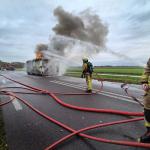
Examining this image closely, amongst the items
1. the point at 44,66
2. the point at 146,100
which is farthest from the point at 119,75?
the point at 146,100

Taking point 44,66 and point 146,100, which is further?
point 44,66

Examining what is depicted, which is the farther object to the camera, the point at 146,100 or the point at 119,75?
the point at 119,75

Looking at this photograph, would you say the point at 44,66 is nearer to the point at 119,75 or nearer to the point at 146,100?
the point at 119,75

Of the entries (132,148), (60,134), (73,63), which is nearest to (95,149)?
(132,148)

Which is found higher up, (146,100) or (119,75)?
(146,100)

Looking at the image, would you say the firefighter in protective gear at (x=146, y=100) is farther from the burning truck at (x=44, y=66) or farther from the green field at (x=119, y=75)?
the burning truck at (x=44, y=66)

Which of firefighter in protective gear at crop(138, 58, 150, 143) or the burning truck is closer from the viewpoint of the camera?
firefighter in protective gear at crop(138, 58, 150, 143)

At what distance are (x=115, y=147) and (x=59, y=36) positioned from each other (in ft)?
97.1

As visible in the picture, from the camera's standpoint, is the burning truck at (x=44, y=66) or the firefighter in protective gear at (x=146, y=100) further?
the burning truck at (x=44, y=66)

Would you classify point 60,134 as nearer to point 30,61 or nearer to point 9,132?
point 9,132

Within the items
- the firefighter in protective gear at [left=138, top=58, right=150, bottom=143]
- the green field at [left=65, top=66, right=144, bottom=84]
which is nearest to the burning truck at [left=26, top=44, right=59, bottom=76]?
the green field at [left=65, top=66, right=144, bottom=84]

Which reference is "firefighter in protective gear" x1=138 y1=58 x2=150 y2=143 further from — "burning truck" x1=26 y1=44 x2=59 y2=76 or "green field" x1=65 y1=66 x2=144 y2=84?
"burning truck" x1=26 y1=44 x2=59 y2=76

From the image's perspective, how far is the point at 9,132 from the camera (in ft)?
15.4

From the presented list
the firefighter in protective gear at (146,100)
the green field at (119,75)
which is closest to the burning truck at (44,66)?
the green field at (119,75)
